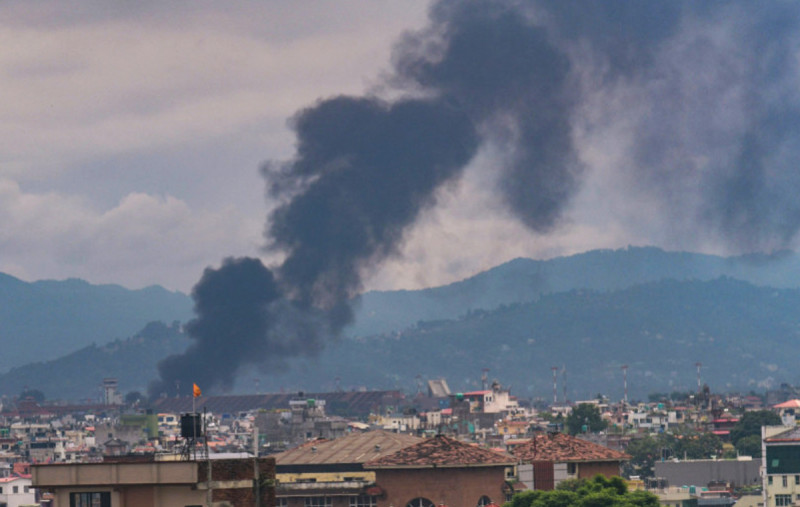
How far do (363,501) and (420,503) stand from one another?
4.39 metres

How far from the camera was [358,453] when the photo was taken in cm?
14525

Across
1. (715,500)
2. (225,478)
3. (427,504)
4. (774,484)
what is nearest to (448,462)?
(427,504)

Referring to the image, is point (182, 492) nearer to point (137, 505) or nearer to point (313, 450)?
point (137, 505)

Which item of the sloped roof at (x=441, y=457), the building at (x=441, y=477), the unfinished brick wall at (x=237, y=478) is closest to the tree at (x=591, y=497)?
the building at (x=441, y=477)

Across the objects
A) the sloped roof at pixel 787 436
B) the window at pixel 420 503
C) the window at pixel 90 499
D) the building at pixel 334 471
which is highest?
the sloped roof at pixel 787 436

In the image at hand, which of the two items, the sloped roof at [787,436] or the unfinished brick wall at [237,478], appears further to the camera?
the sloped roof at [787,436]

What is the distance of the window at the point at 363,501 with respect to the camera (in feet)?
427

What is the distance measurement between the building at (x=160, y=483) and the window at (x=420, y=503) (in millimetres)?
76611

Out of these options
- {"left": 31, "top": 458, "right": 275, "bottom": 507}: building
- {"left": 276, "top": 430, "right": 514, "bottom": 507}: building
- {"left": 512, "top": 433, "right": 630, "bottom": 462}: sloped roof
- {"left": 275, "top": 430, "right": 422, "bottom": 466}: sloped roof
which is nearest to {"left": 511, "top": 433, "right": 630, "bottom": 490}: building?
{"left": 512, "top": 433, "right": 630, "bottom": 462}: sloped roof

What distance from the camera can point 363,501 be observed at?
429ft

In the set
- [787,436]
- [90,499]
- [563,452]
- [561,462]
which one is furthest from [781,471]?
[90,499]

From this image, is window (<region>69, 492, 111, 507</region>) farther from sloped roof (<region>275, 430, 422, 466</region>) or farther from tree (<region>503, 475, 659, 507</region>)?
sloped roof (<region>275, 430, 422, 466</region>)

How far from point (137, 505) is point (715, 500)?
14363 centimetres

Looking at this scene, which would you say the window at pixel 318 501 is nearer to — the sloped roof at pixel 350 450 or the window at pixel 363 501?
the window at pixel 363 501
